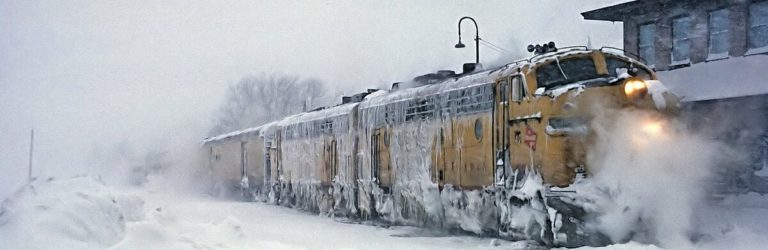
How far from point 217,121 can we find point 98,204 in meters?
55.1

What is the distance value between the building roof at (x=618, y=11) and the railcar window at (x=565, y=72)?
11714mm

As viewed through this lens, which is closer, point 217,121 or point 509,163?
point 509,163

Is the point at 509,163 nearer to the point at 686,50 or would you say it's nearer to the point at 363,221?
the point at 363,221

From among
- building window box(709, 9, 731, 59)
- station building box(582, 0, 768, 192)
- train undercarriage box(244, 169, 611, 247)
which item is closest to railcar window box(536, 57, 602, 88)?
train undercarriage box(244, 169, 611, 247)

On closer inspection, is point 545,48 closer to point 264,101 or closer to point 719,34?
point 719,34

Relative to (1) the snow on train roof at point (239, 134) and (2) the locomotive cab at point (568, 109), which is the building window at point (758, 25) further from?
(1) the snow on train roof at point (239, 134)

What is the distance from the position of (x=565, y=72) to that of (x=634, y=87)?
4.33 ft

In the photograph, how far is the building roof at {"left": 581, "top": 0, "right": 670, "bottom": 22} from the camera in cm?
2319

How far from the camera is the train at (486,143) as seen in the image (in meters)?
11.0

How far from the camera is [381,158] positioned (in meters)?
17.3

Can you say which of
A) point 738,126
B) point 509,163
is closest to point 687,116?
point 509,163

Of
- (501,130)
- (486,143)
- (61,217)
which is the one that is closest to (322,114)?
(486,143)

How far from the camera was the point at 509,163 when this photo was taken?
480 inches

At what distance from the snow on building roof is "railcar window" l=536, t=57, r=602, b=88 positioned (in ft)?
17.8
